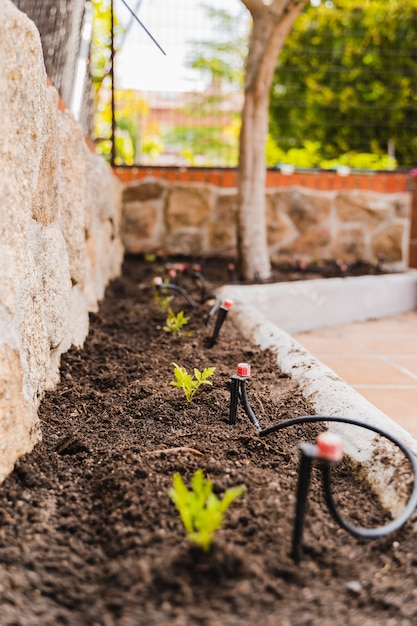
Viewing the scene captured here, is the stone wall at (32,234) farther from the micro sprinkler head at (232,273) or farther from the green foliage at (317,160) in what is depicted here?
the green foliage at (317,160)

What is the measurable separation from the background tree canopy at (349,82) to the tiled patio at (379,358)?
4.63m

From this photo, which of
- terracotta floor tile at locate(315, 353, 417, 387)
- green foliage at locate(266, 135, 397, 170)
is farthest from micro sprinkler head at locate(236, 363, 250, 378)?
green foliage at locate(266, 135, 397, 170)

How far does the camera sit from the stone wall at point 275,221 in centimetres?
583

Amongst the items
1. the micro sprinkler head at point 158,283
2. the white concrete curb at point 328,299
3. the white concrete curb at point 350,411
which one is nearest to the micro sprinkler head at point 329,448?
the white concrete curb at point 350,411

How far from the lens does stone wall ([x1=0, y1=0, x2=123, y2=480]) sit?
1441 mm

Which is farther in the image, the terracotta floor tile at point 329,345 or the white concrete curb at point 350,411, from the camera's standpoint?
the terracotta floor tile at point 329,345

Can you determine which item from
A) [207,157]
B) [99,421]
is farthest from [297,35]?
[99,421]

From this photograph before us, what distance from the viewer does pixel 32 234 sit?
1.79 meters

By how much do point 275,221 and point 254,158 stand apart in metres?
1.18

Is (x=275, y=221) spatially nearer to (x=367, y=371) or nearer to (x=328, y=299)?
(x=328, y=299)

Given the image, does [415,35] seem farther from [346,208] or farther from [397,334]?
[397,334]

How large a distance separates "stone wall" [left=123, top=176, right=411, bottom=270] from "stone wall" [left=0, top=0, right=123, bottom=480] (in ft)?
10.2

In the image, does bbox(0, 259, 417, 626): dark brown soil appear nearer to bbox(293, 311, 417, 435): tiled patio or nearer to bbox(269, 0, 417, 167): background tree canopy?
bbox(293, 311, 417, 435): tiled patio

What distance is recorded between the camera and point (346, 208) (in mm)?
6047
